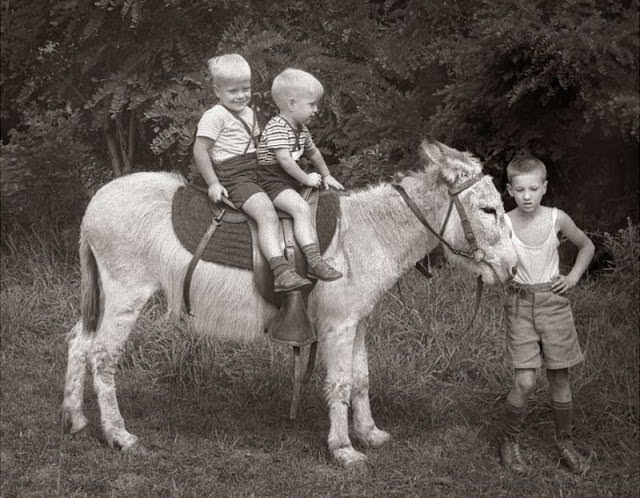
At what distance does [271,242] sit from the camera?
4363 millimetres

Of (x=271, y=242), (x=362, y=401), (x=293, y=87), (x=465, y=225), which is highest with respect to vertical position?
(x=293, y=87)

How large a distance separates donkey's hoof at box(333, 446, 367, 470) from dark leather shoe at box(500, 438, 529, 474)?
848mm

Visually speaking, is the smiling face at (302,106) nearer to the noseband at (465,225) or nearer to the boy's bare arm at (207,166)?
the boy's bare arm at (207,166)

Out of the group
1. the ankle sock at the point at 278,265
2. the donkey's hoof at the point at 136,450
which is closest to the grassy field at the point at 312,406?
the donkey's hoof at the point at 136,450

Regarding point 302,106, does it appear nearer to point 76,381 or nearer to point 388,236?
point 388,236

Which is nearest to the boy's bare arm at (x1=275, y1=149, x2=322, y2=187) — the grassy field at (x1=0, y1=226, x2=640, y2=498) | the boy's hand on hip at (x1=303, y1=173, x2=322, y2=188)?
the boy's hand on hip at (x1=303, y1=173, x2=322, y2=188)

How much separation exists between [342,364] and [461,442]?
3.57 feet

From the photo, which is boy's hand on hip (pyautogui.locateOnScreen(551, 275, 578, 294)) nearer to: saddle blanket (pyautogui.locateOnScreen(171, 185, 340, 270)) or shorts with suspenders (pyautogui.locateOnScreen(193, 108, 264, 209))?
saddle blanket (pyautogui.locateOnScreen(171, 185, 340, 270))

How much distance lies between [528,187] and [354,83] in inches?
98.7

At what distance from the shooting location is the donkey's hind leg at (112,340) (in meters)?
4.73

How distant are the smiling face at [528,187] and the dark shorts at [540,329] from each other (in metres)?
0.48

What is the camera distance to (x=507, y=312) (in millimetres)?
4574

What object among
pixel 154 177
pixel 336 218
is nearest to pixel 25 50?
pixel 154 177

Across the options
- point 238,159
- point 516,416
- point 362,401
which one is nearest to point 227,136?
point 238,159
